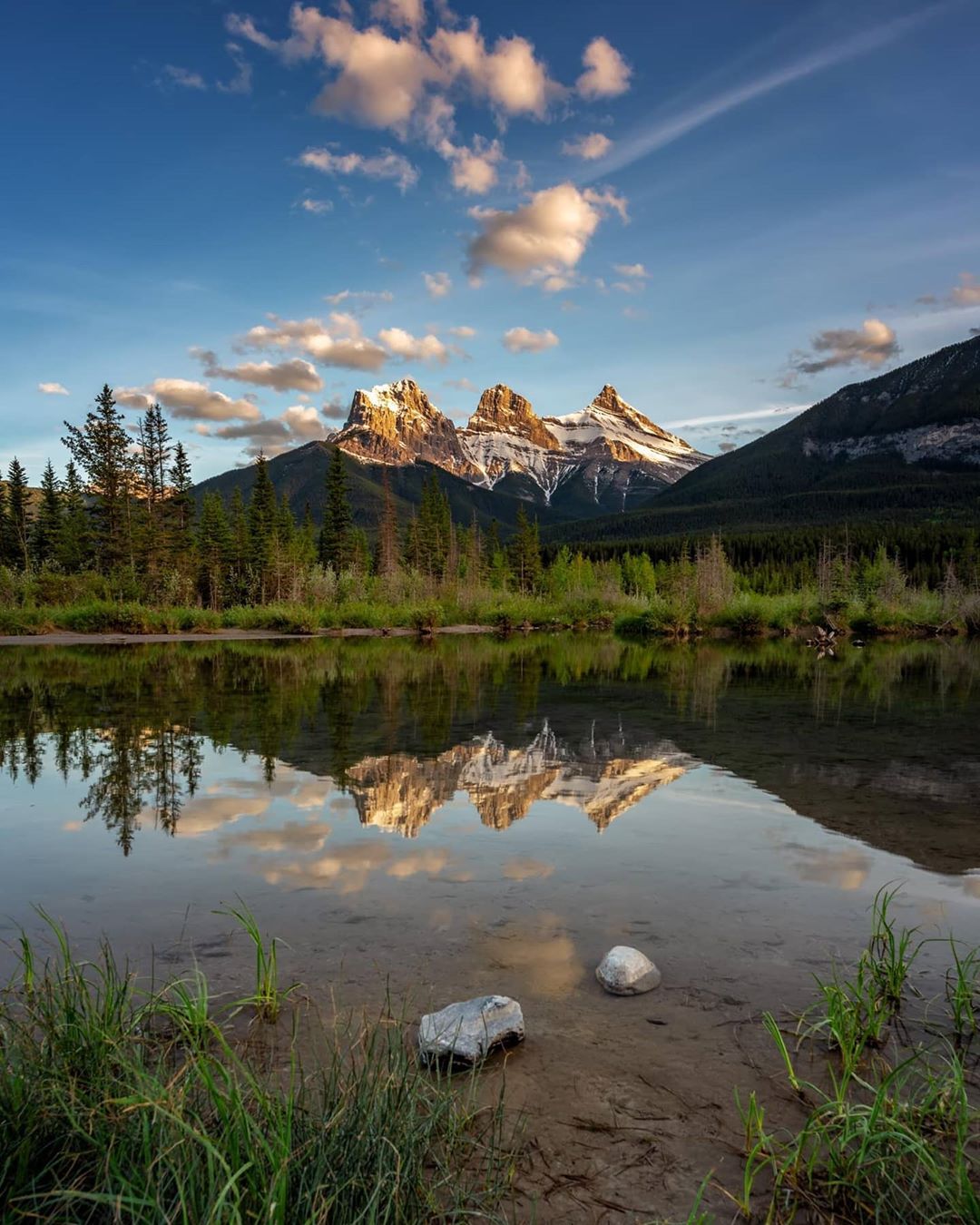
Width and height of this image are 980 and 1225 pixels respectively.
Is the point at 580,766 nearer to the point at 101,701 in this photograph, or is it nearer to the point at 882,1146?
the point at 882,1146

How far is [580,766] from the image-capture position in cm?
1127

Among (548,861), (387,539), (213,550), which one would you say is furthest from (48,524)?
(548,861)

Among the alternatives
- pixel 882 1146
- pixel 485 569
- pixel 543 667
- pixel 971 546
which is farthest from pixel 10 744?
pixel 971 546

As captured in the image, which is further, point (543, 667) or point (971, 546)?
point (971, 546)

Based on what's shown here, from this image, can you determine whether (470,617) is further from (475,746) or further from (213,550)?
(475,746)

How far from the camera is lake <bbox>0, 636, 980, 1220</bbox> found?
13.0 ft

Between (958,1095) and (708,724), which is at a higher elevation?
(958,1095)

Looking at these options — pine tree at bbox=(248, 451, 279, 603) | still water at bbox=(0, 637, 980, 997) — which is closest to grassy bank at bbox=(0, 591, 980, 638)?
pine tree at bbox=(248, 451, 279, 603)

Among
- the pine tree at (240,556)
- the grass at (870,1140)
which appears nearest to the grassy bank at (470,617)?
the pine tree at (240,556)

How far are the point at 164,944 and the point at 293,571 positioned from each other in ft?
195

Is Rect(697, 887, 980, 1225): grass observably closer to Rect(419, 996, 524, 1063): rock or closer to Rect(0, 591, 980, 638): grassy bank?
Rect(419, 996, 524, 1063): rock

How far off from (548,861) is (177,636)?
1603 inches

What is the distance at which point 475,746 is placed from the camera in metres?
12.8

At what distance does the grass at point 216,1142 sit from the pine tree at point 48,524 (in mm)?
80496
